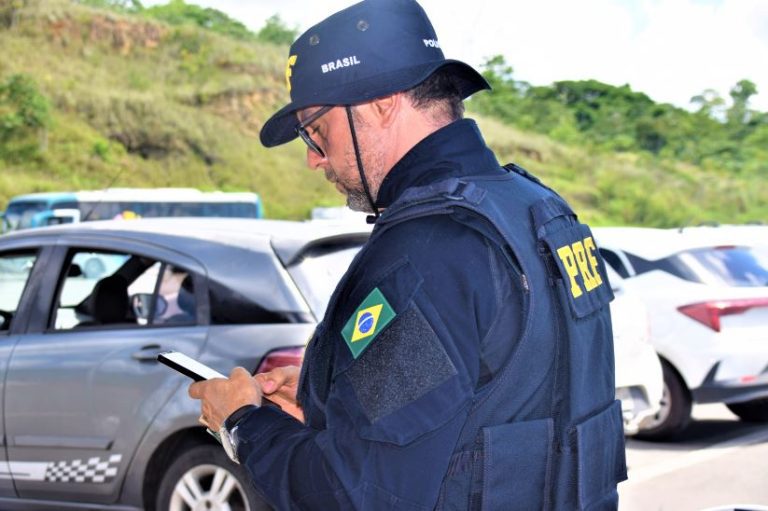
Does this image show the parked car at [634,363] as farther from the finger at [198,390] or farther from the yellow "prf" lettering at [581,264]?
the finger at [198,390]

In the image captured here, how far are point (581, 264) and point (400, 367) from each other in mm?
478

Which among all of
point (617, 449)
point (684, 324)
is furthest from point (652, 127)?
point (617, 449)

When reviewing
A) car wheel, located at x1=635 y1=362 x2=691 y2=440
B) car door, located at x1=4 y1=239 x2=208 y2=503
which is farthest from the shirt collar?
car wheel, located at x1=635 y1=362 x2=691 y2=440

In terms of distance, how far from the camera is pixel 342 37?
186 cm

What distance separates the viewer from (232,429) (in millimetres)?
1857

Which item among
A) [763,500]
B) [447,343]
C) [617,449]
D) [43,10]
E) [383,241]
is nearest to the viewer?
[447,343]

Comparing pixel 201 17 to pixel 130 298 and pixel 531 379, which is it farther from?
pixel 531 379

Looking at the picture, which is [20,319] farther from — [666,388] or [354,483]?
[666,388]

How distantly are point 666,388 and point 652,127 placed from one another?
70103 mm

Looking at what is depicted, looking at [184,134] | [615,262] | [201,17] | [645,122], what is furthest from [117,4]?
[615,262]

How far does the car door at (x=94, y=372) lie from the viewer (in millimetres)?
4473

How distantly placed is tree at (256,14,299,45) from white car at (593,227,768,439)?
6704 cm

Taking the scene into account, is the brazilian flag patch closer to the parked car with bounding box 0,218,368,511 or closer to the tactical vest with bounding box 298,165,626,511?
the tactical vest with bounding box 298,165,626,511

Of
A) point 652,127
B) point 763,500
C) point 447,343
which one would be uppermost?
point 652,127
